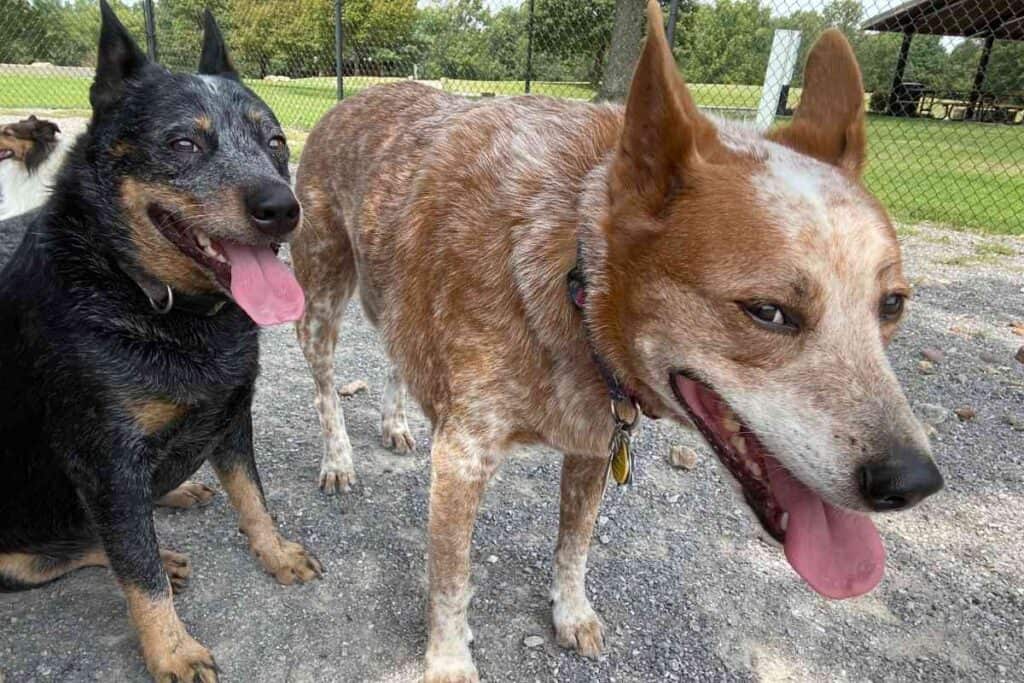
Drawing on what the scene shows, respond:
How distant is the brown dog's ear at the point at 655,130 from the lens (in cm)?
157

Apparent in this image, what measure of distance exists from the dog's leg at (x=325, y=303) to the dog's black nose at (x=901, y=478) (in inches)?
90.2

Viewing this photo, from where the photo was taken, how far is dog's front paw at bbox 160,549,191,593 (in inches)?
102

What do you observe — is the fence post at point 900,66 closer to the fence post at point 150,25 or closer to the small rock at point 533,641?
the fence post at point 150,25

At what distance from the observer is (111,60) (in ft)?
7.38

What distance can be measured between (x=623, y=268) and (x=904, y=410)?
26.5 inches

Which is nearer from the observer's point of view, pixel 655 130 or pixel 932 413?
pixel 655 130

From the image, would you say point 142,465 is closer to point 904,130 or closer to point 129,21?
point 129,21

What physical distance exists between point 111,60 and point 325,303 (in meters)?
1.27

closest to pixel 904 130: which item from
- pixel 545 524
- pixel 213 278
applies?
pixel 545 524

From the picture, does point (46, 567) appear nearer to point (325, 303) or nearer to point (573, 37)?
point (325, 303)

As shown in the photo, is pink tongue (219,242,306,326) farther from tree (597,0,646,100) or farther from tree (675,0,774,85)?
tree (675,0,774,85)

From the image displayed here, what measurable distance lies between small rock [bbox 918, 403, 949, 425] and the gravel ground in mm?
112

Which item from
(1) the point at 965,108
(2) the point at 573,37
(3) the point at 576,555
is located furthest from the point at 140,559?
(1) the point at 965,108

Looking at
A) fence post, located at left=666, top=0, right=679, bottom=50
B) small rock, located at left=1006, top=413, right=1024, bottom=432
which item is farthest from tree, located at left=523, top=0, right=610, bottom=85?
small rock, located at left=1006, top=413, right=1024, bottom=432
